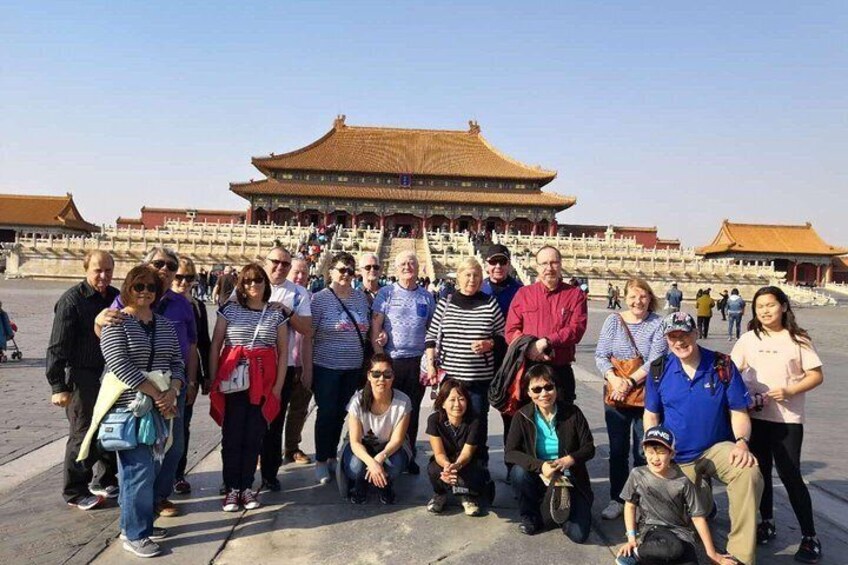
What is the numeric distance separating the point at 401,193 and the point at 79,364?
1642 inches

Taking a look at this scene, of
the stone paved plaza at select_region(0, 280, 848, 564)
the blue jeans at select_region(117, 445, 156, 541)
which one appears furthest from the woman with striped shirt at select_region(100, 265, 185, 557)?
the stone paved plaza at select_region(0, 280, 848, 564)

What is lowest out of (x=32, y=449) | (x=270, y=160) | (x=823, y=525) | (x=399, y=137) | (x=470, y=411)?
(x=32, y=449)

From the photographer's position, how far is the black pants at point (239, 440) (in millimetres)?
3699

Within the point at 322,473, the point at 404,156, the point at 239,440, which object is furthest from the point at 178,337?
the point at 404,156

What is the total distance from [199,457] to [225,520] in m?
1.33

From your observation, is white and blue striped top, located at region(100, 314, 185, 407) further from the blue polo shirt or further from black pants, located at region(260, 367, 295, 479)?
the blue polo shirt

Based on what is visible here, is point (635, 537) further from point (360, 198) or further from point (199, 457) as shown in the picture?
point (360, 198)

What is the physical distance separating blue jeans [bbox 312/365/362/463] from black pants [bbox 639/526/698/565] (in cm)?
231

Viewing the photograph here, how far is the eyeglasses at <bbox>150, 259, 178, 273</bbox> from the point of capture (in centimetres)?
377

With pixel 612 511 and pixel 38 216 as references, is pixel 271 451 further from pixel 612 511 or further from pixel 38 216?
pixel 38 216

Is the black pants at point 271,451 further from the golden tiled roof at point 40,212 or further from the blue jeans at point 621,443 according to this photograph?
the golden tiled roof at point 40,212

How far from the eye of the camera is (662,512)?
302 centimetres

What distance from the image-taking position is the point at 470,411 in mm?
3922

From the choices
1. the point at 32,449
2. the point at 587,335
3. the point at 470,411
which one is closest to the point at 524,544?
the point at 470,411
